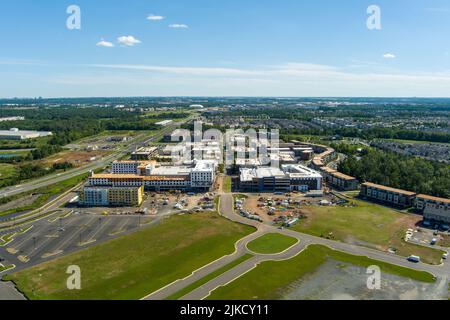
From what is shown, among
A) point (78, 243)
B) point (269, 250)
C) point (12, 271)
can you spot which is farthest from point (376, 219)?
point (12, 271)

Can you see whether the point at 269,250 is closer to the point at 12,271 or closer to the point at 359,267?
the point at 359,267

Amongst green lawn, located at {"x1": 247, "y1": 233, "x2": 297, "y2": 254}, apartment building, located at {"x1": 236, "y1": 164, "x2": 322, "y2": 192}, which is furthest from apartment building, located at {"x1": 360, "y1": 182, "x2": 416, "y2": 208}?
green lawn, located at {"x1": 247, "y1": 233, "x2": 297, "y2": 254}

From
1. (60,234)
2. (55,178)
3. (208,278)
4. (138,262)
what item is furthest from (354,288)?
(55,178)

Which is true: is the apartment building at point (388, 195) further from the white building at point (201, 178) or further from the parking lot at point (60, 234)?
the parking lot at point (60, 234)

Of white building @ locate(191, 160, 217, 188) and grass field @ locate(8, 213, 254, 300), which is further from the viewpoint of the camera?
white building @ locate(191, 160, 217, 188)

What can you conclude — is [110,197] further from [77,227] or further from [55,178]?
[55,178]

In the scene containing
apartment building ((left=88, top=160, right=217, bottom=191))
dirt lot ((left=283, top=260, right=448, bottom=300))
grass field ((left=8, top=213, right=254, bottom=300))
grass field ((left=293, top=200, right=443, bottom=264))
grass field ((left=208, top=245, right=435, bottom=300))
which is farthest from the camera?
apartment building ((left=88, top=160, right=217, bottom=191))

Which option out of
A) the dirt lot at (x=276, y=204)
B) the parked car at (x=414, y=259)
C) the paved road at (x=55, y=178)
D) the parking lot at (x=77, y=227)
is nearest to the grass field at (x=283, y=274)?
the parked car at (x=414, y=259)

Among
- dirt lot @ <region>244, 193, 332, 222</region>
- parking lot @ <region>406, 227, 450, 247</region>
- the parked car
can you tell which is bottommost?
the parked car

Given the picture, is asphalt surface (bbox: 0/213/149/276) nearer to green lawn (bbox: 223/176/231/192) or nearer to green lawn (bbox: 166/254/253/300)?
green lawn (bbox: 166/254/253/300)
